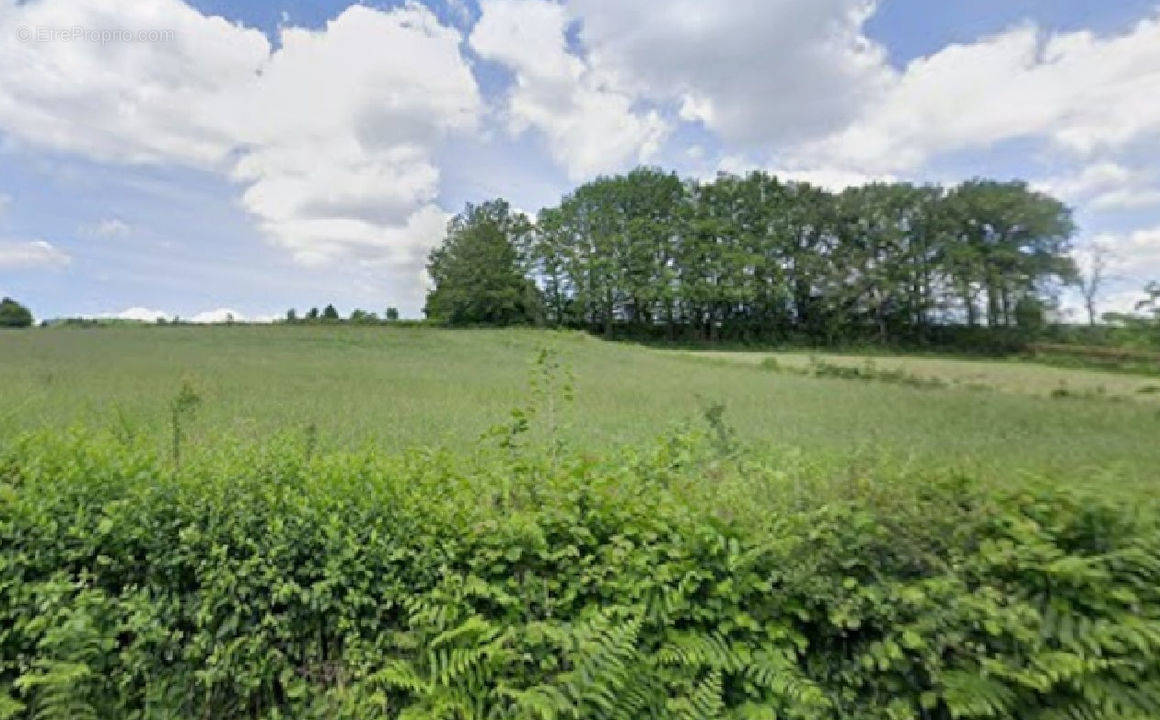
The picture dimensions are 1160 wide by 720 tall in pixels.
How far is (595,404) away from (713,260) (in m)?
47.4

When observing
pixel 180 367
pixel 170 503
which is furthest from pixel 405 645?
pixel 180 367

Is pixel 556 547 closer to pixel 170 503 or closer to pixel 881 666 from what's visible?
pixel 881 666

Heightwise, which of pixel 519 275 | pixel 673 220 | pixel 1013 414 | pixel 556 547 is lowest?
pixel 1013 414

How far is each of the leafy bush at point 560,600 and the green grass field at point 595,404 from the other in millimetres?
566

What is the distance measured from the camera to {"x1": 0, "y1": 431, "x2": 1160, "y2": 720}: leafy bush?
7.94 ft

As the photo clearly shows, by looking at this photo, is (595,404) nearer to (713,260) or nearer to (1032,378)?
(1032,378)

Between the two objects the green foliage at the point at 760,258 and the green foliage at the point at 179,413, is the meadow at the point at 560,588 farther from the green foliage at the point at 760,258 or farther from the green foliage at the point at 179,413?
the green foliage at the point at 760,258

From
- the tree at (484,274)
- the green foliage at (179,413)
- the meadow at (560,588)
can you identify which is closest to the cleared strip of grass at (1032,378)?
the meadow at (560,588)

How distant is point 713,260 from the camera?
5616 cm

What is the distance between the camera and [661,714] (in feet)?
8.66

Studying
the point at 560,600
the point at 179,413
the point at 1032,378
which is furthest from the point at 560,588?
the point at 1032,378

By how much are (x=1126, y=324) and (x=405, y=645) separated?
958 cm

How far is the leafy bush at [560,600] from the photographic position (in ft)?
7.94

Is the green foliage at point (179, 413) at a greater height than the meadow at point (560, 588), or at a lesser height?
greater
